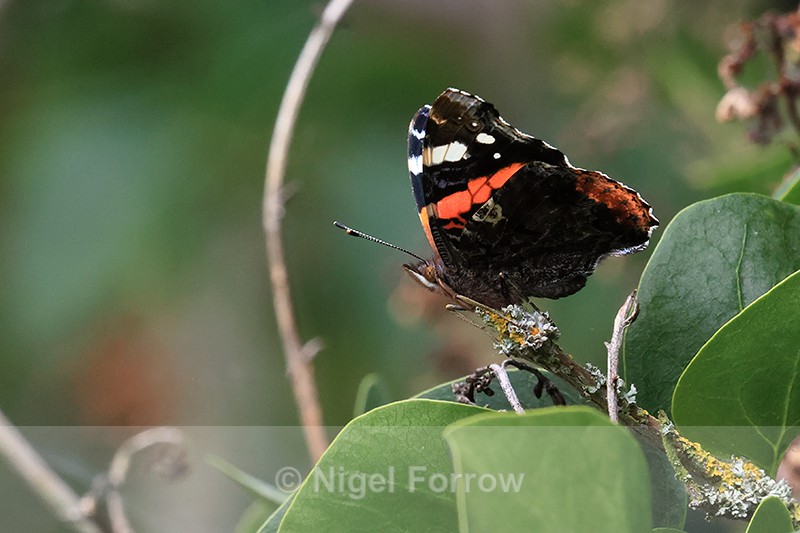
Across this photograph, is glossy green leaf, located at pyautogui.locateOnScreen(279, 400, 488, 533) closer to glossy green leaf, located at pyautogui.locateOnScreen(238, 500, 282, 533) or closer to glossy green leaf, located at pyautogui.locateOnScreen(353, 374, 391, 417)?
glossy green leaf, located at pyautogui.locateOnScreen(353, 374, 391, 417)

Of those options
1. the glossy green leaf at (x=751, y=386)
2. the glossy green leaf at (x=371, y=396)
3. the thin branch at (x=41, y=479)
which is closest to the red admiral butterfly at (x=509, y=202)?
the glossy green leaf at (x=371, y=396)

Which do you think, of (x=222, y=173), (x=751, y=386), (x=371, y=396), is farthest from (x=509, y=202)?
(x=222, y=173)

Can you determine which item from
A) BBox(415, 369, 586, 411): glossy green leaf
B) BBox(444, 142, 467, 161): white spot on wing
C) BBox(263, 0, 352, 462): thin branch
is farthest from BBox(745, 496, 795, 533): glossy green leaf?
BBox(263, 0, 352, 462): thin branch

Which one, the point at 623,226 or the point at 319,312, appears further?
the point at 319,312

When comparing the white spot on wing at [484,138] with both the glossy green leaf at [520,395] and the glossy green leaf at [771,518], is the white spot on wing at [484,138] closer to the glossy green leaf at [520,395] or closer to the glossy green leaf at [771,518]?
the glossy green leaf at [520,395]

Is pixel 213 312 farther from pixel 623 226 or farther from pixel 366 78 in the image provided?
pixel 623 226

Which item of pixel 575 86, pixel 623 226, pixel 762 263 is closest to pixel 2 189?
pixel 575 86
